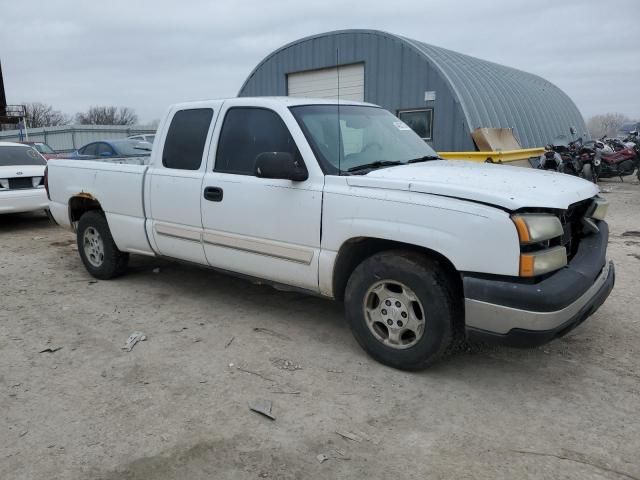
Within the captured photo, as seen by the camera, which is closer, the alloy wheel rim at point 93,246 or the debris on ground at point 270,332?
the debris on ground at point 270,332

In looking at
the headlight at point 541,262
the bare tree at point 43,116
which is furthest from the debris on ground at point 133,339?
the bare tree at point 43,116

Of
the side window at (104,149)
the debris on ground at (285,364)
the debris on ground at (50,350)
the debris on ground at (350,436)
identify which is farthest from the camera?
the side window at (104,149)

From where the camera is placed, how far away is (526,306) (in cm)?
291

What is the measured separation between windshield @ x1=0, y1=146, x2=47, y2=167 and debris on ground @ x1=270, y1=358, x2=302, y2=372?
7.71 metres

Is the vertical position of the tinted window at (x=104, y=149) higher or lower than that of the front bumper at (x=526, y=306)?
higher

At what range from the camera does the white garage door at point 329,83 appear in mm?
15008

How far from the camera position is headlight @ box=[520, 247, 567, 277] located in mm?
2914

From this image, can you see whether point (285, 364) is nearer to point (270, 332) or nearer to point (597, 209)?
point (270, 332)

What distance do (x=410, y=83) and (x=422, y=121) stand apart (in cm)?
106

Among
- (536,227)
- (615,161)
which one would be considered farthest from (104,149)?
(615,161)

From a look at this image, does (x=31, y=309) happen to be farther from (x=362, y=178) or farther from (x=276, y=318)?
(x=362, y=178)

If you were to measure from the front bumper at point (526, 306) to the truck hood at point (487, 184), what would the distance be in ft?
1.49

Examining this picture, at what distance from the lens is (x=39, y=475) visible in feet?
8.33

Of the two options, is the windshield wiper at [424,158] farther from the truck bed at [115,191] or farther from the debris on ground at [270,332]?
the truck bed at [115,191]
